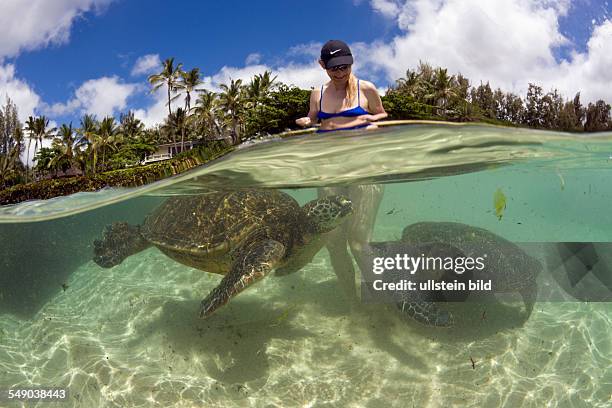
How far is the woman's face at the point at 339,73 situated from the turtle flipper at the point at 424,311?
3.35m

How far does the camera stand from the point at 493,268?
639 centimetres

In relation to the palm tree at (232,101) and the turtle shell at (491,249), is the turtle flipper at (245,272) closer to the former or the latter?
the turtle shell at (491,249)

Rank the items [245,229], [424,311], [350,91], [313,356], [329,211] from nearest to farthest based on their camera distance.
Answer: [350,91] < [424,311] < [313,356] < [329,211] < [245,229]

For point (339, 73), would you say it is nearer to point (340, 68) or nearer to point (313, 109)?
point (340, 68)

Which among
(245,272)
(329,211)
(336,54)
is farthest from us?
(329,211)

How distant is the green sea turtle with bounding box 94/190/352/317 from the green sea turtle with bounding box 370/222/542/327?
108cm

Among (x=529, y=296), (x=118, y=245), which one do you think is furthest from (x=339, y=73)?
(x=118, y=245)

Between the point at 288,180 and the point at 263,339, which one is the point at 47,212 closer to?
the point at 288,180

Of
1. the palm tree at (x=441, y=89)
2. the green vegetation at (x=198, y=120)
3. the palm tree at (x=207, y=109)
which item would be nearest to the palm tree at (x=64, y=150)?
the green vegetation at (x=198, y=120)

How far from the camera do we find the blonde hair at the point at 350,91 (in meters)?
4.89

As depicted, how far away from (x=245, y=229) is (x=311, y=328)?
6.23 ft

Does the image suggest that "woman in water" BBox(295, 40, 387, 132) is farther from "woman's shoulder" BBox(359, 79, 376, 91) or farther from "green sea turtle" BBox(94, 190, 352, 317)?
"green sea turtle" BBox(94, 190, 352, 317)

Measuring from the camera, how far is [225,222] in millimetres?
6840

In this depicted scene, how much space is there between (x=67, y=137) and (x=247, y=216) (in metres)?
57.0
